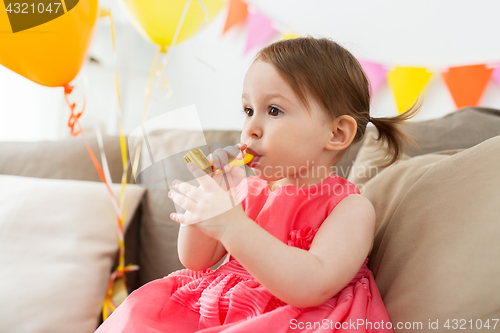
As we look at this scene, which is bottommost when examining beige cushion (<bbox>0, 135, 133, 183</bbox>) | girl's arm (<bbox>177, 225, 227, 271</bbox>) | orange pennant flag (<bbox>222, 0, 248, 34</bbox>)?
beige cushion (<bbox>0, 135, 133, 183</bbox>)

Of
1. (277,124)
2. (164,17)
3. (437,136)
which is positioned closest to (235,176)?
(277,124)

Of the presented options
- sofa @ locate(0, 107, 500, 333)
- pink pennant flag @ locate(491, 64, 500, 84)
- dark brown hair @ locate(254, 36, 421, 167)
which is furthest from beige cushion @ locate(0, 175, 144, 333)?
pink pennant flag @ locate(491, 64, 500, 84)

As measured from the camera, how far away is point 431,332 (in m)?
0.46

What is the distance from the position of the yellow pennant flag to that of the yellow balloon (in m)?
0.83

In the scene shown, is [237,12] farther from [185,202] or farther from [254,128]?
[185,202]

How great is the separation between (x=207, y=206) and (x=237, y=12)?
4.84ft

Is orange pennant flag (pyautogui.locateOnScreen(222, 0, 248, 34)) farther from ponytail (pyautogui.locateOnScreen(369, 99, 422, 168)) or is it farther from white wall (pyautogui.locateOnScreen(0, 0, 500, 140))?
ponytail (pyautogui.locateOnScreen(369, 99, 422, 168))

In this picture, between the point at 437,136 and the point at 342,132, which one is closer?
the point at 342,132

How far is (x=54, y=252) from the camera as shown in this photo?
0.97 m

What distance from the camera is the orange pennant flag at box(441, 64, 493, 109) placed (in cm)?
138

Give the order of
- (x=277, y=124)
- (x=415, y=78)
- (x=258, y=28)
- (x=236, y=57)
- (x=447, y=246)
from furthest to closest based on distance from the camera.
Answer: (x=236, y=57), (x=258, y=28), (x=415, y=78), (x=277, y=124), (x=447, y=246)

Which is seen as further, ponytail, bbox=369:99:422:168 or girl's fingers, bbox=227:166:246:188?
ponytail, bbox=369:99:422:168

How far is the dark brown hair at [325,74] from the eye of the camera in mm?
670

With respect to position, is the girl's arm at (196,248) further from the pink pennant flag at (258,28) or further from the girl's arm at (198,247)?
the pink pennant flag at (258,28)
